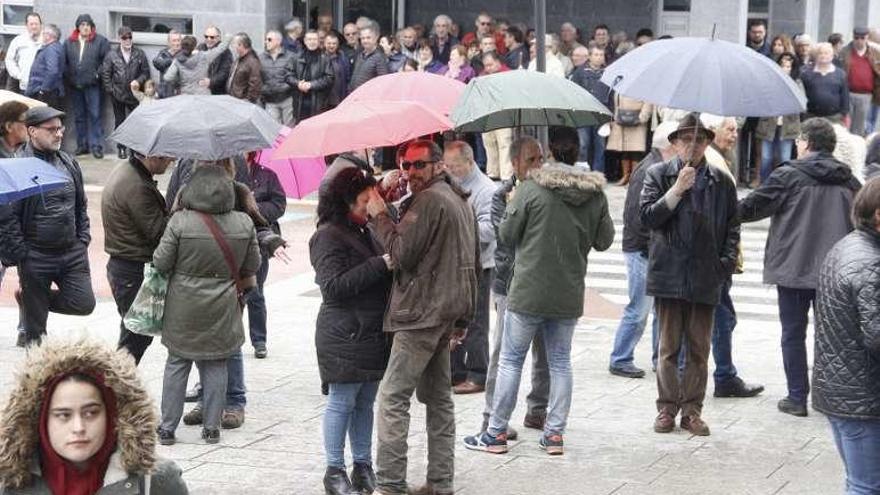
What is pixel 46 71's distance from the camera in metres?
23.3

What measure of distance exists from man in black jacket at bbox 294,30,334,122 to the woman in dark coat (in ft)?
48.6

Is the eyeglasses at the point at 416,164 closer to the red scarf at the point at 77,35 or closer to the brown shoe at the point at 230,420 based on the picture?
the brown shoe at the point at 230,420

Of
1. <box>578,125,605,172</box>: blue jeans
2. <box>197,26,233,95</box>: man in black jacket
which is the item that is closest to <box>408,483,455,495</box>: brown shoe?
<box>578,125,605,172</box>: blue jeans

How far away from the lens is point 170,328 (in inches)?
339

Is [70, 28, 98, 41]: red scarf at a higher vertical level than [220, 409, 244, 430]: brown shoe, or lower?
higher

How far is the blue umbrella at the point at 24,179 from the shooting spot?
25.3 ft

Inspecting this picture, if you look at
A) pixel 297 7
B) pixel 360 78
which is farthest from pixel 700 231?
pixel 297 7

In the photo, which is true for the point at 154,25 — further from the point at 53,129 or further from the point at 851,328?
the point at 851,328

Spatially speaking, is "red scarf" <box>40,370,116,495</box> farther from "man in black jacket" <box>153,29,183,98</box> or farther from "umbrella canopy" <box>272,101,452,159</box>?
"man in black jacket" <box>153,29,183,98</box>

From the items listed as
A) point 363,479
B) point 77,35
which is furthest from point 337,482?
point 77,35

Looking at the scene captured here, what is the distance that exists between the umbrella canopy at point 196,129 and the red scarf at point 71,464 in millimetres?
4391

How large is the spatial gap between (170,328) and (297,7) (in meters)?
17.2

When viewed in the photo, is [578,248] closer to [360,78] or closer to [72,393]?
[72,393]

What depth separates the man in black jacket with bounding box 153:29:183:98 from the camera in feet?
74.7
